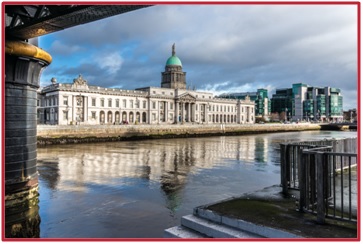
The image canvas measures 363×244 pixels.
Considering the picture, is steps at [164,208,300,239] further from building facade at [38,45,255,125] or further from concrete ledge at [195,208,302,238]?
building facade at [38,45,255,125]

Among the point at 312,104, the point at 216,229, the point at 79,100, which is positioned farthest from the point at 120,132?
the point at 312,104

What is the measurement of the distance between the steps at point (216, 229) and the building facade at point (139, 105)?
76.3 m

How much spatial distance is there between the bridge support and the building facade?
6990cm

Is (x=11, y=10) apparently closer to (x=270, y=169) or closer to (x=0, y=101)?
(x=0, y=101)

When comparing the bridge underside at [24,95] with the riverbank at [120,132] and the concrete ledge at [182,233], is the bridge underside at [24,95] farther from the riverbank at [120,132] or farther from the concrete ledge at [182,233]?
the riverbank at [120,132]

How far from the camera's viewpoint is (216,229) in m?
6.12

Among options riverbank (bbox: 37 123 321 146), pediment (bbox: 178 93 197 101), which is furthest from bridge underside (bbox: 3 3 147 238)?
pediment (bbox: 178 93 197 101)

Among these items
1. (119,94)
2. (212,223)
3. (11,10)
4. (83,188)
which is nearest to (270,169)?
(83,188)

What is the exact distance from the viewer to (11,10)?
31.3ft

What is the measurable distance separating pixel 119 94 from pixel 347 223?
94.3 meters

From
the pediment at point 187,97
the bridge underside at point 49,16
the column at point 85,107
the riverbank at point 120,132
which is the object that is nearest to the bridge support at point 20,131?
the bridge underside at point 49,16

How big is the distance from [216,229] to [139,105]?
322 ft

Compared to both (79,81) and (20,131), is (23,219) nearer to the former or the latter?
(20,131)

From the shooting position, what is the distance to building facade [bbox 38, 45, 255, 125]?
84.5 meters
